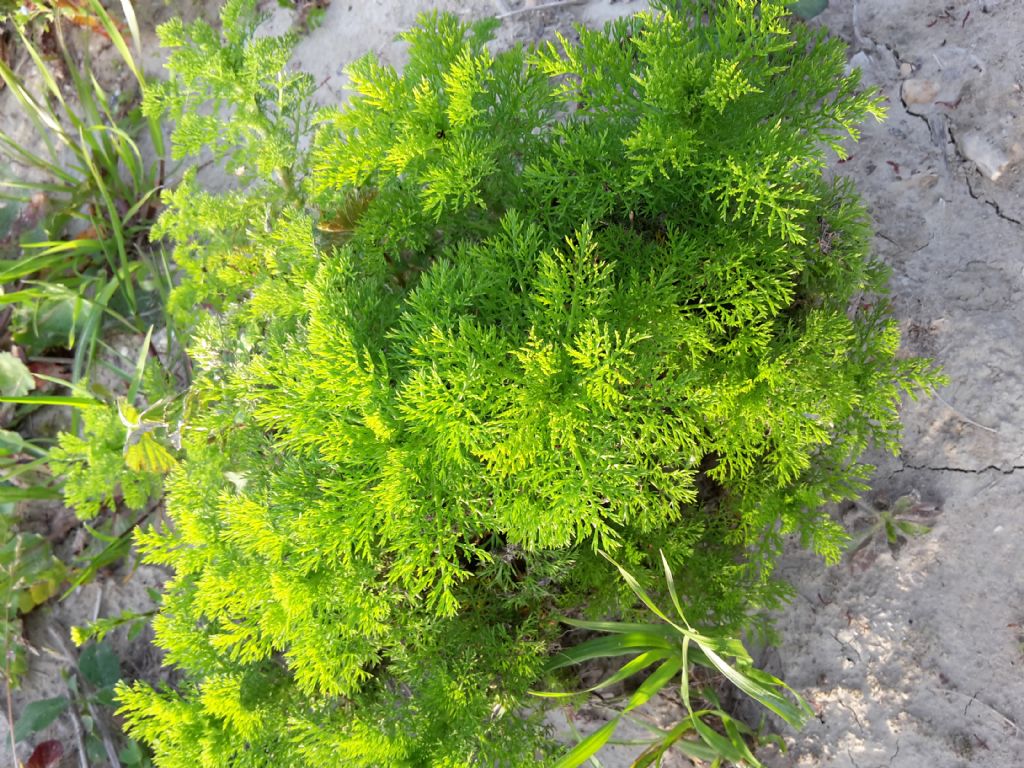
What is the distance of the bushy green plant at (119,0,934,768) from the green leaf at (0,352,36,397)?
1.41m

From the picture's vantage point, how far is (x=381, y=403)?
4.56 feet

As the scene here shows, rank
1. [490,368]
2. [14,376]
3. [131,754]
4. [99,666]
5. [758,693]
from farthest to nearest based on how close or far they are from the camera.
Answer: [14,376] → [99,666] → [131,754] → [758,693] → [490,368]

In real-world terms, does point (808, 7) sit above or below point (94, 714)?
above

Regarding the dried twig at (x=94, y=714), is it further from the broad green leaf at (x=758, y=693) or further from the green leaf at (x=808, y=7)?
the green leaf at (x=808, y=7)

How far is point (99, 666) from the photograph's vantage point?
8.45ft

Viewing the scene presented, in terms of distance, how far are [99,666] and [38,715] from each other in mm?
247

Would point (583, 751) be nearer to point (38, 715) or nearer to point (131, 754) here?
point (131, 754)

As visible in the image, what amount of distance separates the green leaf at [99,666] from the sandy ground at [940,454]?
1.98 m

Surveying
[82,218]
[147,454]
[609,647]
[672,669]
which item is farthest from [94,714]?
[672,669]

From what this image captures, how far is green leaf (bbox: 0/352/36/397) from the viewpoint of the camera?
8.83 feet

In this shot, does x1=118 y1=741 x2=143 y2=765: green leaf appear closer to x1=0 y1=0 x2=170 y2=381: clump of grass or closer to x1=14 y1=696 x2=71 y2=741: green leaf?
x1=14 y1=696 x2=71 y2=741: green leaf

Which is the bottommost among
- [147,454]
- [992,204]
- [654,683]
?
[654,683]

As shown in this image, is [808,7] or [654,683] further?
[808,7]

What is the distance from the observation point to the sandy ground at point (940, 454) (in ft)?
6.11
